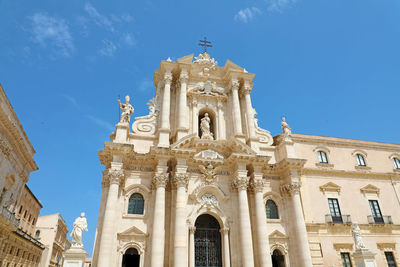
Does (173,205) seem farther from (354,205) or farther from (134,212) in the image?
(354,205)

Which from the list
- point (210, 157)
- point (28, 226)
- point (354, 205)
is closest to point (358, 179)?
point (354, 205)

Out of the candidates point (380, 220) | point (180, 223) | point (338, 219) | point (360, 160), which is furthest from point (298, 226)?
point (360, 160)

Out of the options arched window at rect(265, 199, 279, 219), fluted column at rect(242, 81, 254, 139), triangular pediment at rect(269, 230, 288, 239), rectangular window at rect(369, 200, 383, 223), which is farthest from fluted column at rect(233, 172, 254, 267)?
rectangular window at rect(369, 200, 383, 223)

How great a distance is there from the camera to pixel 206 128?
2342cm

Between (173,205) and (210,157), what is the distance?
442cm

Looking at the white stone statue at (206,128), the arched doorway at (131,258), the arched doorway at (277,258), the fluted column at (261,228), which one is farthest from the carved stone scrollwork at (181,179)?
the arched doorway at (277,258)

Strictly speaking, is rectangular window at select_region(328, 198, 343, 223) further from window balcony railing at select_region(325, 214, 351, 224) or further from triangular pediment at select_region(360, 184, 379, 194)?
triangular pediment at select_region(360, 184, 379, 194)

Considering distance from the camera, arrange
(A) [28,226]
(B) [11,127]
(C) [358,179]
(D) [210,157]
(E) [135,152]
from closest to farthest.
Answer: (B) [11,127] < (E) [135,152] < (D) [210,157] < (C) [358,179] < (A) [28,226]

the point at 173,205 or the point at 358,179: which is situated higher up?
the point at 358,179

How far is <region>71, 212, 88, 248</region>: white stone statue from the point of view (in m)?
15.8

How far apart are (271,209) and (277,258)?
3.38m

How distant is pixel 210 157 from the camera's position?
858 inches

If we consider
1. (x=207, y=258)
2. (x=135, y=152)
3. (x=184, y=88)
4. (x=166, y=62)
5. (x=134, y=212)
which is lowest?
(x=207, y=258)

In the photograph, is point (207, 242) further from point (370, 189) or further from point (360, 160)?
point (360, 160)
